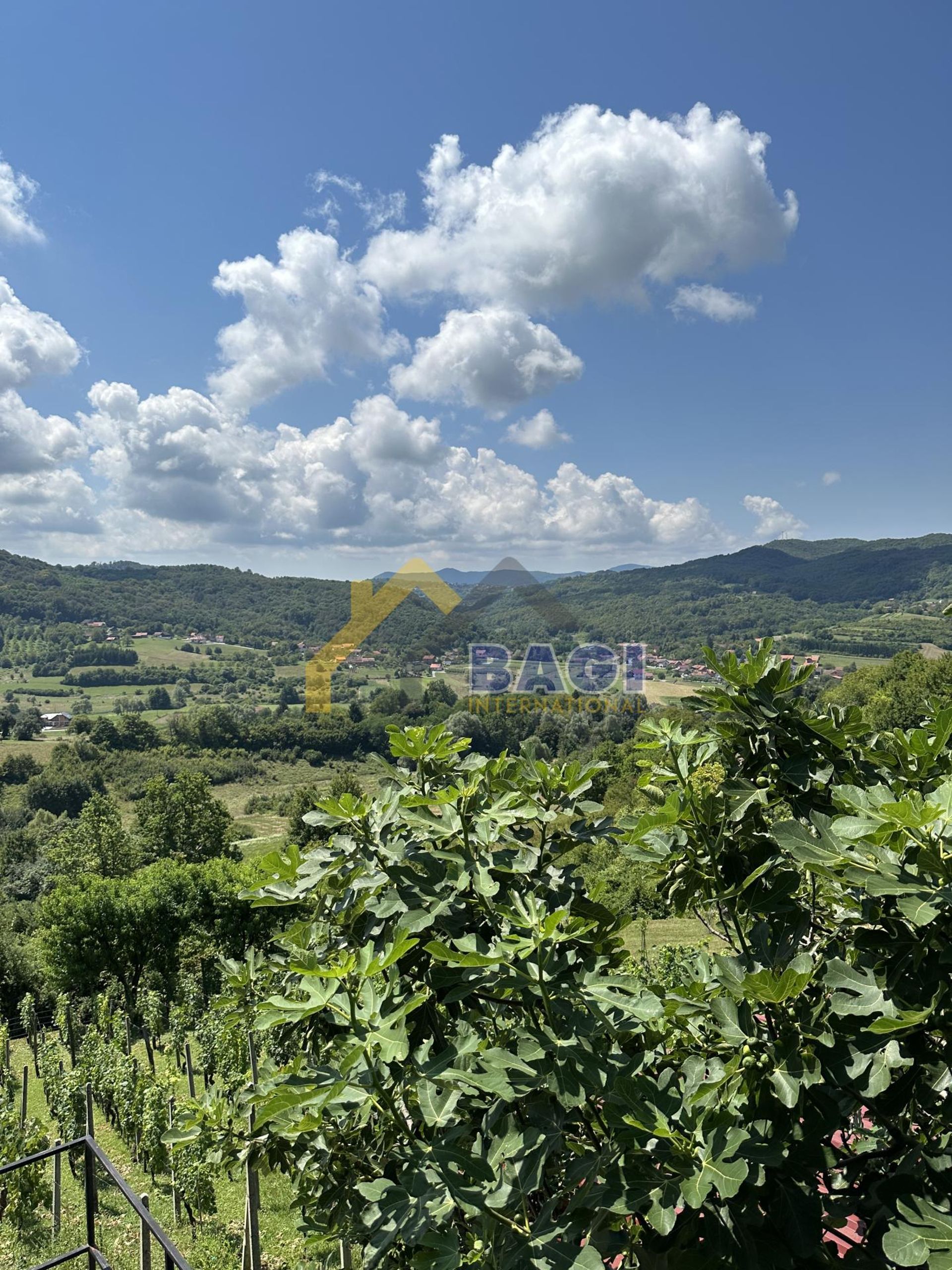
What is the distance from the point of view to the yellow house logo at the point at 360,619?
367ft

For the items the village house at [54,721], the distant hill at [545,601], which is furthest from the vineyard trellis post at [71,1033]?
the distant hill at [545,601]

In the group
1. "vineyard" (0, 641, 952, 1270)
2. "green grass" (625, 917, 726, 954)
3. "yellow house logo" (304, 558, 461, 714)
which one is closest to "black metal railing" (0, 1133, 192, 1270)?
"vineyard" (0, 641, 952, 1270)

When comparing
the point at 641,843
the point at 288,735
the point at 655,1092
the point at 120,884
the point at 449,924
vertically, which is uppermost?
the point at 641,843

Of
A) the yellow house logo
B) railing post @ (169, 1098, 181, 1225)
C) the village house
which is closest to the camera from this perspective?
railing post @ (169, 1098, 181, 1225)

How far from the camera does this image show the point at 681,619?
15138cm

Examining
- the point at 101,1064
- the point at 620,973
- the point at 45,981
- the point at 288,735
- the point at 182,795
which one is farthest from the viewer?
the point at 288,735

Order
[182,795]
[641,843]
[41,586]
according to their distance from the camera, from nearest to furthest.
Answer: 1. [641,843]
2. [182,795]
3. [41,586]

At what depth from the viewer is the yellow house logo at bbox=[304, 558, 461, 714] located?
4407 inches

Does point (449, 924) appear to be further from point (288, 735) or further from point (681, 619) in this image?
Result: point (681, 619)

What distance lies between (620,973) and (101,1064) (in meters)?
15.1

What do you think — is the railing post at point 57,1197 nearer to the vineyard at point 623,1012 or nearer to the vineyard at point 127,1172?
the vineyard at point 127,1172

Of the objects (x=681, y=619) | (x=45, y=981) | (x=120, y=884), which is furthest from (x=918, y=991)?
(x=681, y=619)

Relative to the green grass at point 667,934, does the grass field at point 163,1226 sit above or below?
above

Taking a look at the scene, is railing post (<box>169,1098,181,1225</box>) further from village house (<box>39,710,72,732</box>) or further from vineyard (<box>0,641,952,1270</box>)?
village house (<box>39,710,72,732</box>)
